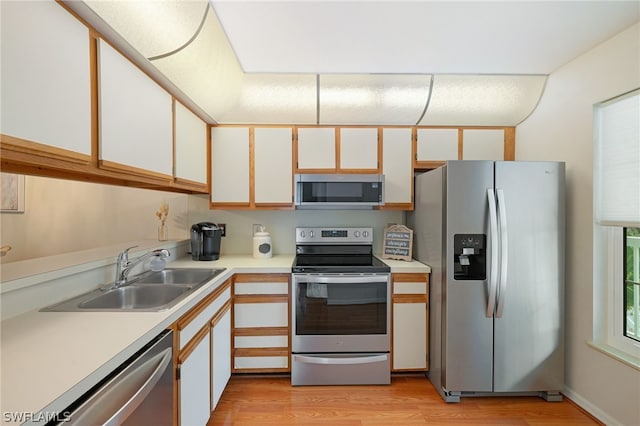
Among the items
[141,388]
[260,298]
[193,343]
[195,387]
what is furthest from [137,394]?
[260,298]

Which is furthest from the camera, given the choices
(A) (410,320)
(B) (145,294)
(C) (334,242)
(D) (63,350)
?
(C) (334,242)

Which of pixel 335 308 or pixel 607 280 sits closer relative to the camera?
pixel 607 280

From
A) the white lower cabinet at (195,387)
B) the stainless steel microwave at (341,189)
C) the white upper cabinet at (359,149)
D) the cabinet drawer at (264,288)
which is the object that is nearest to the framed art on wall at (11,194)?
the cabinet drawer at (264,288)

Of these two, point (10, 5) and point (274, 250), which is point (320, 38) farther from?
point (274, 250)

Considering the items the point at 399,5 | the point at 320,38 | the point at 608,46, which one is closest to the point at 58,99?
the point at 320,38

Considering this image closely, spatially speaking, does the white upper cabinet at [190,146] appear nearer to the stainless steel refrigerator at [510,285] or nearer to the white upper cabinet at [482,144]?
the stainless steel refrigerator at [510,285]

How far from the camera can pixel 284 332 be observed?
223cm

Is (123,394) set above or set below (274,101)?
below

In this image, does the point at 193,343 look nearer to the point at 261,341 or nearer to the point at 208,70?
the point at 261,341

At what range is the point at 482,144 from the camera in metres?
2.58

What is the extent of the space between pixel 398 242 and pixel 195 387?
1914 millimetres

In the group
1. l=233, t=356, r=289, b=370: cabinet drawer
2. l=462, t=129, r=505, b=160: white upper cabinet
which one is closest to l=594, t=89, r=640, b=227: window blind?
l=462, t=129, r=505, b=160: white upper cabinet

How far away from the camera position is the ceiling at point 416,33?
1515 mm

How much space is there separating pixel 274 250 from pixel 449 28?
7.47 feet
